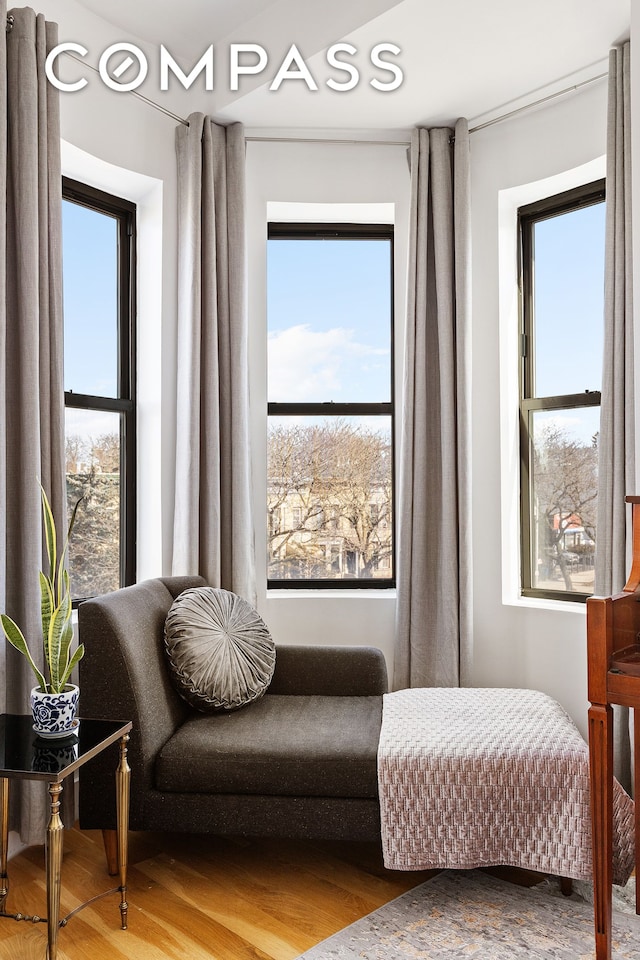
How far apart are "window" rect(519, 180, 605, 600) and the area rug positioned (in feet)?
4.19

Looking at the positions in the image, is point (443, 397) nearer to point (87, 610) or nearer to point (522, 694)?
point (522, 694)

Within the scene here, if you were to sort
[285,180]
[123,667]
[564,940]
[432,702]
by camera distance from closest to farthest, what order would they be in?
[564,940], [123,667], [432,702], [285,180]

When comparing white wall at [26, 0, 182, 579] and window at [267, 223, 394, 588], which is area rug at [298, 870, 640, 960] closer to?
window at [267, 223, 394, 588]

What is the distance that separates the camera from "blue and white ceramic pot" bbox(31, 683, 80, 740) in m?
1.82

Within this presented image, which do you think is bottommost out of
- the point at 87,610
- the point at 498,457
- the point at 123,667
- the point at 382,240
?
the point at 123,667

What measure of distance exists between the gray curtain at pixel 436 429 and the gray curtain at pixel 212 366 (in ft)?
2.29

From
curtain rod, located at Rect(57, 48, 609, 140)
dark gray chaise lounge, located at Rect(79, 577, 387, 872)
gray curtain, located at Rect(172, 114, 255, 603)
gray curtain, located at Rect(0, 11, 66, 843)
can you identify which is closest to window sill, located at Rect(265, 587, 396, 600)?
gray curtain, located at Rect(172, 114, 255, 603)

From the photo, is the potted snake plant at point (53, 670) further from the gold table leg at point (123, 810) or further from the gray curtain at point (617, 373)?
the gray curtain at point (617, 373)

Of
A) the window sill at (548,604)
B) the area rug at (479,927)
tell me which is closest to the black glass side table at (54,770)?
the area rug at (479,927)

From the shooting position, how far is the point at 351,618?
3.21 meters

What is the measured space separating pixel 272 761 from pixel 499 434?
171 cm

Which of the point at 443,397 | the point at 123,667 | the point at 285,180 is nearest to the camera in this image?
the point at 123,667

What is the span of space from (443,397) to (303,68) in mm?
1386

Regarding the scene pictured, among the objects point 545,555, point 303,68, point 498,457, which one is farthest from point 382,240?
point 545,555
